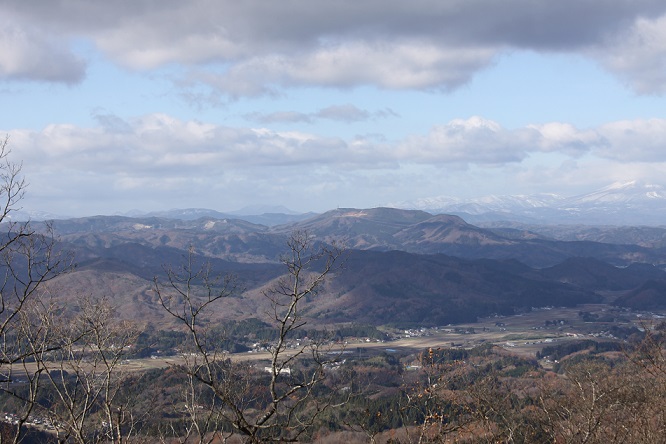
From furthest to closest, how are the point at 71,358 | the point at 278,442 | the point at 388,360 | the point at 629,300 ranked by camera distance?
1. the point at 629,300
2. the point at 388,360
3. the point at 71,358
4. the point at 278,442

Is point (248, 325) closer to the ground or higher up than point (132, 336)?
closer to the ground

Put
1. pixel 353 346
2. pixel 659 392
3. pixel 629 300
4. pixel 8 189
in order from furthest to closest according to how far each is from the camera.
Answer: pixel 629 300 → pixel 353 346 → pixel 659 392 → pixel 8 189

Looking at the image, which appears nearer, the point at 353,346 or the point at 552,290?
the point at 353,346

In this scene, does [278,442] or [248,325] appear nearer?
[278,442]

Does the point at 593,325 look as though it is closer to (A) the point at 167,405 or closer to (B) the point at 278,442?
(A) the point at 167,405

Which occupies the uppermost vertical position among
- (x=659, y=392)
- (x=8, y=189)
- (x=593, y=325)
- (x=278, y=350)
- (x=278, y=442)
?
(x=8, y=189)

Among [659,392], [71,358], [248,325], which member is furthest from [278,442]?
[248,325]

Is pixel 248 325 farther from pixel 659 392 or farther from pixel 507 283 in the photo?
pixel 659 392

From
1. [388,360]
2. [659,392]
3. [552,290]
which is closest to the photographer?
[659,392]

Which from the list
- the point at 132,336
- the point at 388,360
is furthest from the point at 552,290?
the point at 132,336
